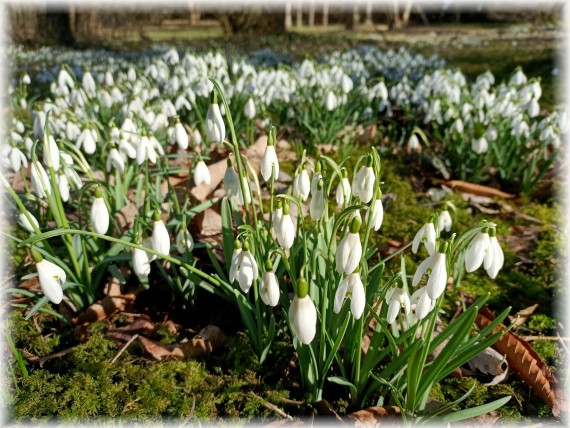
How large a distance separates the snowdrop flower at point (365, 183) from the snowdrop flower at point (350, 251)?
16 cm

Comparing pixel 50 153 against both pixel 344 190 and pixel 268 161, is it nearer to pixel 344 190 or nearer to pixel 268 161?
pixel 268 161

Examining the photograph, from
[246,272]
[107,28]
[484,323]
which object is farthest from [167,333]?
[107,28]

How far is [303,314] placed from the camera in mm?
1165

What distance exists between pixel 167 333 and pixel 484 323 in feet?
3.96

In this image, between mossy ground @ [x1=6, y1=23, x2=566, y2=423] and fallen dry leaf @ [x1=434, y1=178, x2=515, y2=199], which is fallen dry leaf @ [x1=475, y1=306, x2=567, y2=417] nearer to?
mossy ground @ [x1=6, y1=23, x2=566, y2=423]

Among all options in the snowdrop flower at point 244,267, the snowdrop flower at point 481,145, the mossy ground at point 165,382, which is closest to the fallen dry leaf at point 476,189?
the snowdrop flower at point 481,145

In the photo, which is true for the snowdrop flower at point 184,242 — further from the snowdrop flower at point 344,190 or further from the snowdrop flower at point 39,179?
the snowdrop flower at point 344,190

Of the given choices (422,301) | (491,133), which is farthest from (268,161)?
(491,133)

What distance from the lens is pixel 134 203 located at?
2.40 metres

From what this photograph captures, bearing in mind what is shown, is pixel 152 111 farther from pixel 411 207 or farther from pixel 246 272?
pixel 246 272

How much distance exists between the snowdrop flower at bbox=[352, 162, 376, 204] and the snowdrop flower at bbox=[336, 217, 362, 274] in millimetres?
158

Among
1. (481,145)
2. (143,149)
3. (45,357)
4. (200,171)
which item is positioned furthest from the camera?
(481,145)

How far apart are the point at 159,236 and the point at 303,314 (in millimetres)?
549

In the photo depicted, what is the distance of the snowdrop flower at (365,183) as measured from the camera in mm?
1311
